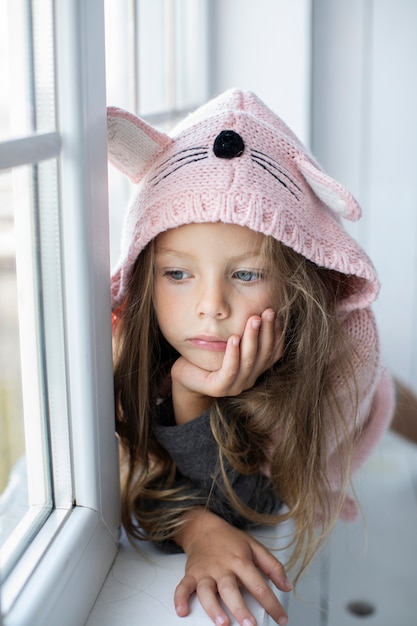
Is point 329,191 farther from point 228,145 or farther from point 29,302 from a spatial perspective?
point 29,302

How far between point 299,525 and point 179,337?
0.87ft

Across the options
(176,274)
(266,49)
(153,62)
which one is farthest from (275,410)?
(266,49)

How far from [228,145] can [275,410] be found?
310 mm

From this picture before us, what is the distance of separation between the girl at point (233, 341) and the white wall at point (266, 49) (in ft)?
2.66

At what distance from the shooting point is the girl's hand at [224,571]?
0.73m

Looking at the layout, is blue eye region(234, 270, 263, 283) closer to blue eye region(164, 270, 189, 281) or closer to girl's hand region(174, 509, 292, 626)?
blue eye region(164, 270, 189, 281)

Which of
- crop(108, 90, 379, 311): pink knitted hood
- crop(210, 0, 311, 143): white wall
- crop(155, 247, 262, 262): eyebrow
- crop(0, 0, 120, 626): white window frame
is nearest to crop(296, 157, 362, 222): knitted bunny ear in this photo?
crop(108, 90, 379, 311): pink knitted hood

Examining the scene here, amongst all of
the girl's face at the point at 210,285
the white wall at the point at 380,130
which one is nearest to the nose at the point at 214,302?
the girl's face at the point at 210,285

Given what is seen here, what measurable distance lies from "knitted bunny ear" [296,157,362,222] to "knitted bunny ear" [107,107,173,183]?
159 millimetres

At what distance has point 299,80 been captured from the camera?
1.66m

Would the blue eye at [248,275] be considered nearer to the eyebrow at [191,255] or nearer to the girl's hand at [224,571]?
the eyebrow at [191,255]

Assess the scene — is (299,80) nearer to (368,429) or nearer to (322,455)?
(368,429)

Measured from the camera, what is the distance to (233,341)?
0.81m

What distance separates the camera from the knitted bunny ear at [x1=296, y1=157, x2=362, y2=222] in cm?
84
